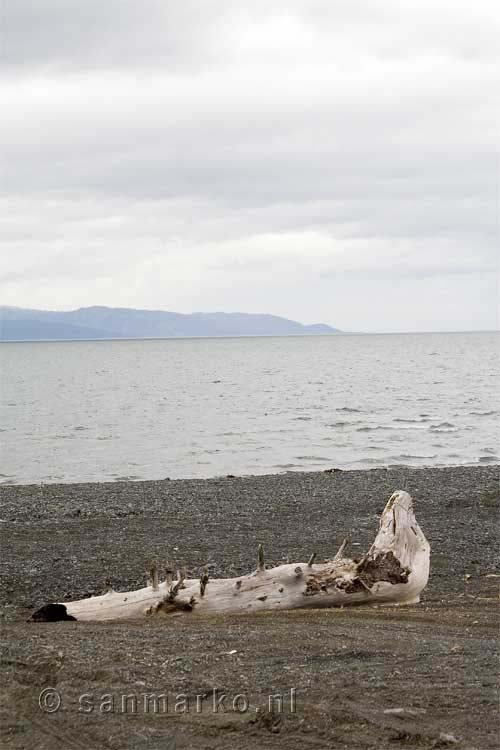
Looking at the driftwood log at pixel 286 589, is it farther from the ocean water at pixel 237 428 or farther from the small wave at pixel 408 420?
the small wave at pixel 408 420

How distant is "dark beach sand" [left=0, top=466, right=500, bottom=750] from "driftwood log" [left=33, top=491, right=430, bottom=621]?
0.32 meters

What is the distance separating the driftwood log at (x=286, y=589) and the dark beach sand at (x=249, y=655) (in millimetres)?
322

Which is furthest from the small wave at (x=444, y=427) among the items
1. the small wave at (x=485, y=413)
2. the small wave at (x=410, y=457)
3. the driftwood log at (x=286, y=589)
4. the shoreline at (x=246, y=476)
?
the driftwood log at (x=286, y=589)

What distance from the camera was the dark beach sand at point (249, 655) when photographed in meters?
6.13

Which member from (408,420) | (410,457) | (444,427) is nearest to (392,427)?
Result: (444,427)

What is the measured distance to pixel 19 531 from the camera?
15.5 meters

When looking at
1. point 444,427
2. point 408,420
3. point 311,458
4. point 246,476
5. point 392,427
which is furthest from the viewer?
point 408,420

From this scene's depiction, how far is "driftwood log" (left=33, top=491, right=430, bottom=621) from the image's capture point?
980 centimetres

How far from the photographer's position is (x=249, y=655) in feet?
25.1

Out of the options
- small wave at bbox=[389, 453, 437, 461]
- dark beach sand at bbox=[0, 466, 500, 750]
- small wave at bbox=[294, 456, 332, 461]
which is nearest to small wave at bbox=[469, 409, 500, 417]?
small wave at bbox=[389, 453, 437, 461]

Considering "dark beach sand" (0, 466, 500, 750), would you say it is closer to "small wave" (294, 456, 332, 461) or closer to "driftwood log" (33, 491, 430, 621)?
"driftwood log" (33, 491, 430, 621)

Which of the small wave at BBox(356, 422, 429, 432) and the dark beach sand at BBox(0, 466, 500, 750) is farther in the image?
the small wave at BBox(356, 422, 429, 432)

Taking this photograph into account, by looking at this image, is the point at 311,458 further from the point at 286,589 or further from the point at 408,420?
the point at 286,589

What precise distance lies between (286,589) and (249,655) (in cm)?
240
